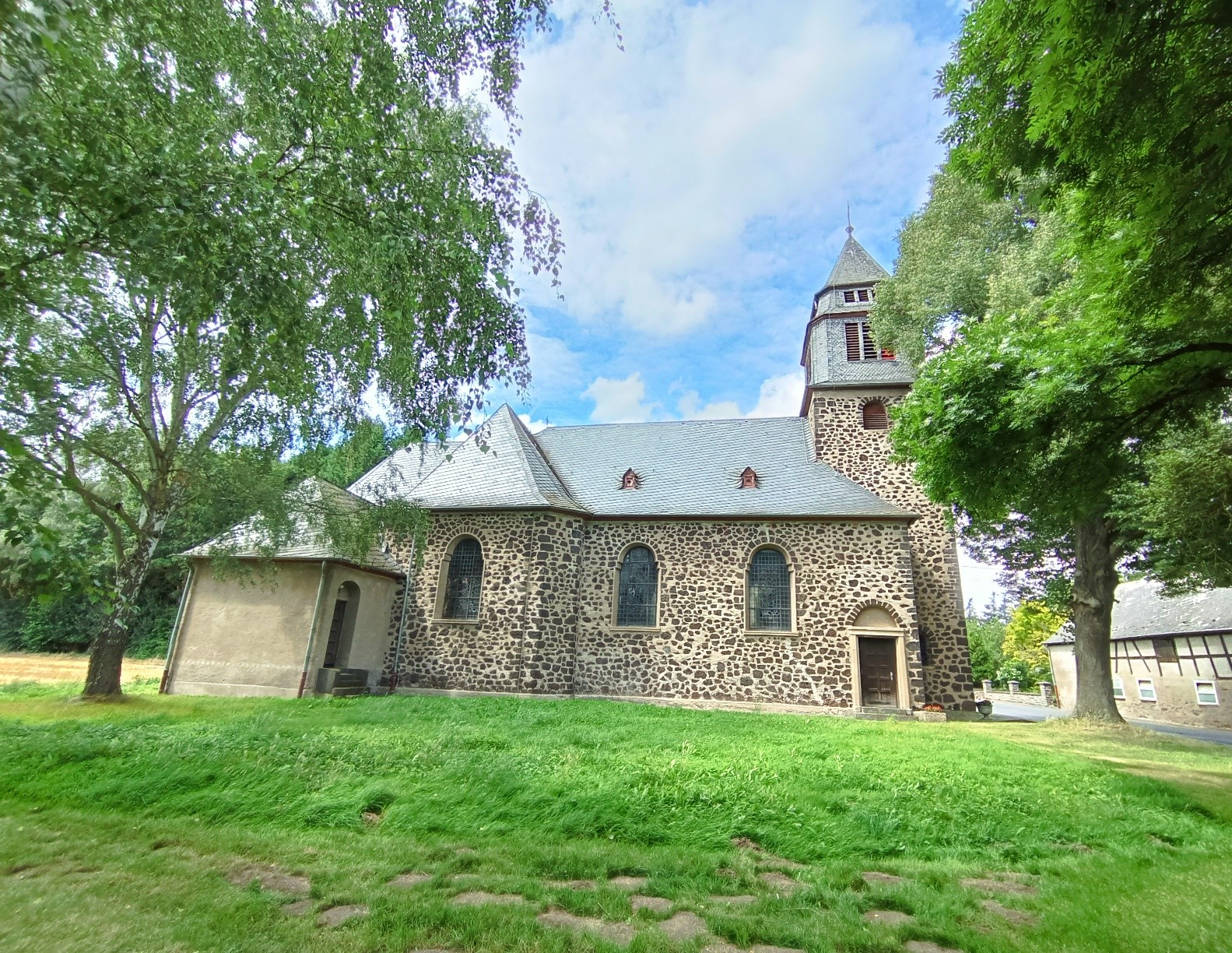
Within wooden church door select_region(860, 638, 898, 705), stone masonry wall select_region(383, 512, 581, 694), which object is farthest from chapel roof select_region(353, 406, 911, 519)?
wooden church door select_region(860, 638, 898, 705)

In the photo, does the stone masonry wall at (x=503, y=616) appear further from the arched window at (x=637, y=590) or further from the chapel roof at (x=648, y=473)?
the arched window at (x=637, y=590)

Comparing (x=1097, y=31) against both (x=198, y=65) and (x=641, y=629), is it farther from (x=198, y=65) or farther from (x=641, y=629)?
(x=641, y=629)

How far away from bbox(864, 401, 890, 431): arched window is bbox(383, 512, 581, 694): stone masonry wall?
9.11 meters

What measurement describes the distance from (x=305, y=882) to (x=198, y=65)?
6236mm

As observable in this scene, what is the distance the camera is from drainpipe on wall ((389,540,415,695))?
15.3 metres

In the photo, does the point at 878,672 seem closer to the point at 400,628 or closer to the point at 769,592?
the point at 769,592

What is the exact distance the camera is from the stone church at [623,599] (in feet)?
45.8

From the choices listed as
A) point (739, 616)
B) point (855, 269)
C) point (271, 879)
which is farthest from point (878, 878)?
point (855, 269)

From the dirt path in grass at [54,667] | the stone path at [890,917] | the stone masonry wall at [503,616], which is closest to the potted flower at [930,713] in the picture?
the stone masonry wall at [503,616]

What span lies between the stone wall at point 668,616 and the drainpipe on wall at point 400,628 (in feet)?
0.44

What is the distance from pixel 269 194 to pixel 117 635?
11.8 meters

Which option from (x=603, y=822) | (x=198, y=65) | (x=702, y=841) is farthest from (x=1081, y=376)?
(x=198, y=65)

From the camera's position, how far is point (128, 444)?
11070mm

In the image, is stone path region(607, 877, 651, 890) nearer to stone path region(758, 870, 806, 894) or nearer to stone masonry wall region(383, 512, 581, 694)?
stone path region(758, 870, 806, 894)
